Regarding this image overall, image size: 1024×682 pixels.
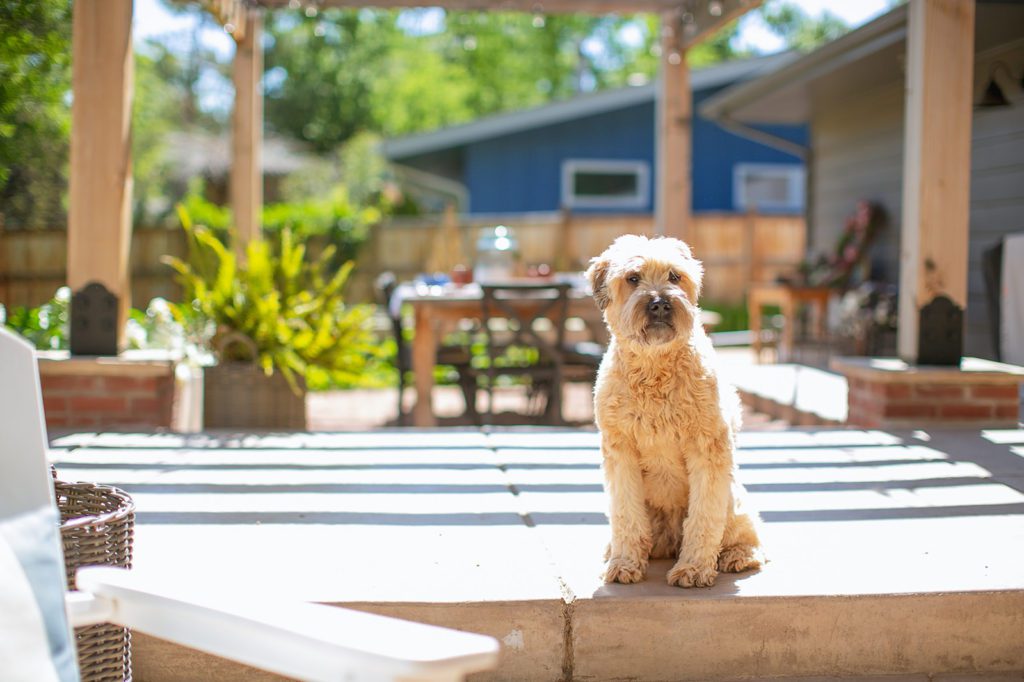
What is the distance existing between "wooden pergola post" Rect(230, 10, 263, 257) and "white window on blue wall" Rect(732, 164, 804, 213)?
12962 millimetres

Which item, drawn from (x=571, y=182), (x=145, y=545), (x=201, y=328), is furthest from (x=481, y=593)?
(x=571, y=182)

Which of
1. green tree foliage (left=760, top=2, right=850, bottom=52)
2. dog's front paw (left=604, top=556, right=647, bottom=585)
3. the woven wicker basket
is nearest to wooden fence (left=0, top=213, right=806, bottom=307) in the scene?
dog's front paw (left=604, top=556, right=647, bottom=585)

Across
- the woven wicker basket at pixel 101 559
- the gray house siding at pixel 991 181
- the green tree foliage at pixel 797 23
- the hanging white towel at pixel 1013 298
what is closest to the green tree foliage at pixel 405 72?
the green tree foliage at pixel 797 23

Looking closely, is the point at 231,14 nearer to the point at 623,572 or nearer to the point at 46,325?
the point at 46,325

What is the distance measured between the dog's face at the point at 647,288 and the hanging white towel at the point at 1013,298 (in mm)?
4897

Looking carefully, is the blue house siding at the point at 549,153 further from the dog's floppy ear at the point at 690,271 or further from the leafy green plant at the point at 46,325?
the dog's floppy ear at the point at 690,271

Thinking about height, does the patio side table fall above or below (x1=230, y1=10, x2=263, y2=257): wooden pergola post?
below

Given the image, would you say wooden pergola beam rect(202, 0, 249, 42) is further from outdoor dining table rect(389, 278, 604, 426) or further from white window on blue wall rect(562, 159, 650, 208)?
white window on blue wall rect(562, 159, 650, 208)

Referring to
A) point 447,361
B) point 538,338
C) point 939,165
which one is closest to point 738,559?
point 939,165

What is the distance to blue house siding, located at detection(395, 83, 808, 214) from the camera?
18.0 metres

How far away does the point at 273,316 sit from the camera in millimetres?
5227

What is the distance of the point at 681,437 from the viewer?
257 cm

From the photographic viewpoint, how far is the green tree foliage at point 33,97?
606cm

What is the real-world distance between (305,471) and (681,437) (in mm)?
1964
